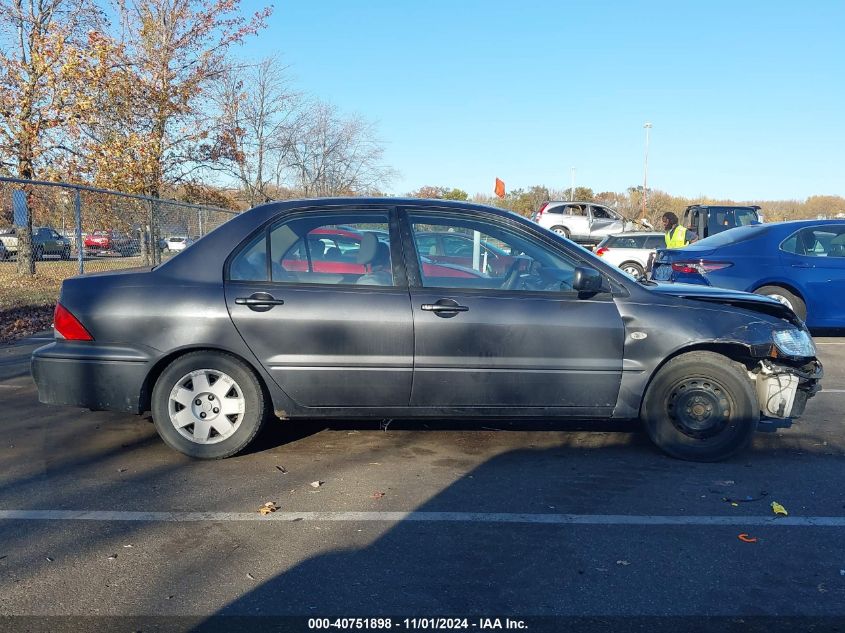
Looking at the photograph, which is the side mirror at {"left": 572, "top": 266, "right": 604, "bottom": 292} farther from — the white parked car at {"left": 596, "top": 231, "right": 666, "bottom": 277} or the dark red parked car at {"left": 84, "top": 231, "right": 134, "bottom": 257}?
the white parked car at {"left": 596, "top": 231, "right": 666, "bottom": 277}

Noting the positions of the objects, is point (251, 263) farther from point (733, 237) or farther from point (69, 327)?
point (733, 237)

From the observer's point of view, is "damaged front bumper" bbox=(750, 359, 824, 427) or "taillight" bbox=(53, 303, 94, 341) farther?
"damaged front bumper" bbox=(750, 359, 824, 427)

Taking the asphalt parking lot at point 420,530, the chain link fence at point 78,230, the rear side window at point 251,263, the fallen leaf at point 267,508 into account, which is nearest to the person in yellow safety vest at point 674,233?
the asphalt parking lot at point 420,530

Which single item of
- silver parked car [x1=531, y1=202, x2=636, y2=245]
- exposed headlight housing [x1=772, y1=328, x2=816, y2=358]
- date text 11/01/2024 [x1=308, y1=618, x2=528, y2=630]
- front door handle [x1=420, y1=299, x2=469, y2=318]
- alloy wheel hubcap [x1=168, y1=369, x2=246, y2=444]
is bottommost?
date text 11/01/2024 [x1=308, y1=618, x2=528, y2=630]

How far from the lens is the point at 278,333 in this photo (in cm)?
455

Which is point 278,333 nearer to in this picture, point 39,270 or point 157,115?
point 39,270

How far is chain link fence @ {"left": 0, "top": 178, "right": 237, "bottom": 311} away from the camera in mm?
10703

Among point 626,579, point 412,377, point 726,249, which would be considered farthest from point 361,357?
Answer: point 726,249

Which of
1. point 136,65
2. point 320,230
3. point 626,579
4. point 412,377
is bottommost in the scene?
point 626,579

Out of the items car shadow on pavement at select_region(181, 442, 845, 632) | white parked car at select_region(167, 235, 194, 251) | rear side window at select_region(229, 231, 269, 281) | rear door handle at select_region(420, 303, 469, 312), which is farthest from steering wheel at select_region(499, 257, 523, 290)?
white parked car at select_region(167, 235, 194, 251)

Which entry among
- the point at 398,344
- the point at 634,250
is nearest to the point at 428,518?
the point at 398,344

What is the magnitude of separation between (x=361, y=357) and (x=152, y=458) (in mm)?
1563

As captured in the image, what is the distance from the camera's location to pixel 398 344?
180 inches

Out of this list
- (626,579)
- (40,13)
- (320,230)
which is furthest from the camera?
(40,13)
